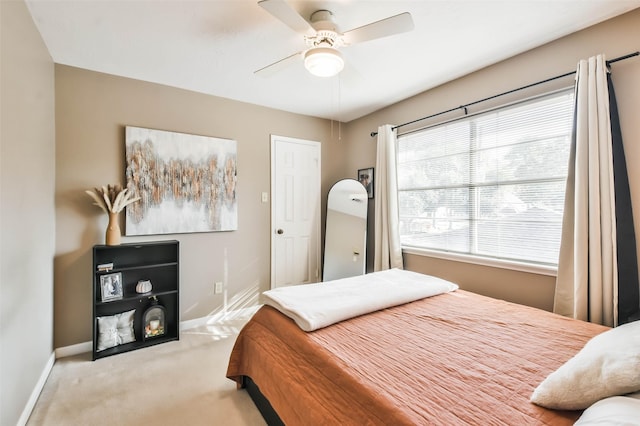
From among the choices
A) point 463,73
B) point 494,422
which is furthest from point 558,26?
point 494,422

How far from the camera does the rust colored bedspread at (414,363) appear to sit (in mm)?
982

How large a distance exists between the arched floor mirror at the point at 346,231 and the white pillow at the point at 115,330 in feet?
7.08

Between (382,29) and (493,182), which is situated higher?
(382,29)

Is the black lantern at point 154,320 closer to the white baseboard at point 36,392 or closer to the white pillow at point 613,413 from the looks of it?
the white baseboard at point 36,392

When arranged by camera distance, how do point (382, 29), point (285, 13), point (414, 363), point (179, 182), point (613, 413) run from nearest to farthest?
point (613, 413)
point (414, 363)
point (285, 13)
point (382, 29)
point (179, 182)

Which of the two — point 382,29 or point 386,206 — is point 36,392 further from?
point 386,206

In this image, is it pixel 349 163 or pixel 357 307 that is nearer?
pixel 357 307

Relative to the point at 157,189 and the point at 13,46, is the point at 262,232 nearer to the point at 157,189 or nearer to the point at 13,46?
the point at 157,189

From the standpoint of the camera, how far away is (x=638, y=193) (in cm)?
181

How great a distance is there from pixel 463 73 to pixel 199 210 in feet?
9.51

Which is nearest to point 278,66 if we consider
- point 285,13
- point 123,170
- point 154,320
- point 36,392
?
point 285,13

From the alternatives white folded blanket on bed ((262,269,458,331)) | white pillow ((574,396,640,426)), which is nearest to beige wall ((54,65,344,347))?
white folded blanket on bed ((262,269,458,331))

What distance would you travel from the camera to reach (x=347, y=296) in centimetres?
196

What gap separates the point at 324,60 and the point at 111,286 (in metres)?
2.53
